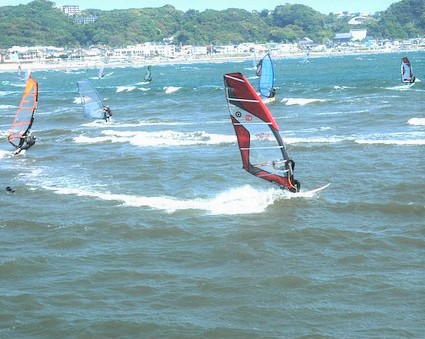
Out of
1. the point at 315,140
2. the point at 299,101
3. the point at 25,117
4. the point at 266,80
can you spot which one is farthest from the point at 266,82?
the point at 25,117

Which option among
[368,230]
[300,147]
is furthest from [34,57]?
[368,230]

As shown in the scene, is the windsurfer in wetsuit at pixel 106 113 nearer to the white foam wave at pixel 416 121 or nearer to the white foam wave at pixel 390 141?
the white foam wave at pixel 416 121

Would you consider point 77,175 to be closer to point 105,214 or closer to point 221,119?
point 105,214

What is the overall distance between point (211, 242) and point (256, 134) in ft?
8.83

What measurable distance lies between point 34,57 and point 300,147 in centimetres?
15735

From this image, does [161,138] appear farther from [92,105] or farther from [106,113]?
[92,105]

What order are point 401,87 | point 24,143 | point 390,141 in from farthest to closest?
point 401,87 → point 24,143 → point 390,141

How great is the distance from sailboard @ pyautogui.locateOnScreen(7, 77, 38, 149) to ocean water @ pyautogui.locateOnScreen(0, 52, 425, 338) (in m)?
0.66

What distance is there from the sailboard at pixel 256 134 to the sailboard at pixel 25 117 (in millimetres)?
12077

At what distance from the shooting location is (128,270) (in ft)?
44.0

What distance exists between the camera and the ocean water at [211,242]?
11.2 m

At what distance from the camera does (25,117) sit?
2753 centimetres

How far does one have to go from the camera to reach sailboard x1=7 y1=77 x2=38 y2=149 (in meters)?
26.8

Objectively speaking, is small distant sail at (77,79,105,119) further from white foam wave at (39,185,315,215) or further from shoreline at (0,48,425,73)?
shoreline at (0,48,425,73)
